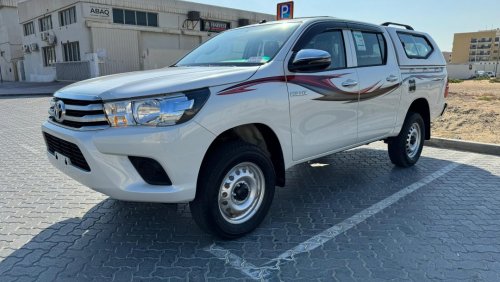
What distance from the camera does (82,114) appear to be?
119 inches

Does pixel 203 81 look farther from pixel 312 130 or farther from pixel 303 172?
pixel 303 172

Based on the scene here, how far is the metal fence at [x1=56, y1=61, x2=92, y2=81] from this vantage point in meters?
29.7

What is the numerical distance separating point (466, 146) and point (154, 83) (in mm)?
6171

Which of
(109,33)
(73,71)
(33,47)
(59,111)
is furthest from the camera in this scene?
(33,47)

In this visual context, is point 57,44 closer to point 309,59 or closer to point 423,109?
point 423,109

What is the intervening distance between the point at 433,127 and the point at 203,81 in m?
7.65

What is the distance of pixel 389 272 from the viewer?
115 inches

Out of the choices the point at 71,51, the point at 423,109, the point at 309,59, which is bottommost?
the point at 423,109

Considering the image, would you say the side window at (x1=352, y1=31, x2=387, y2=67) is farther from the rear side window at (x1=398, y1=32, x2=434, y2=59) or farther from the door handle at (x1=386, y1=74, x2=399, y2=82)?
the rear side window at (x1=398, y1=32, x2=434, y2=59)

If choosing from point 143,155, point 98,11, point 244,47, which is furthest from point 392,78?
point 98,11

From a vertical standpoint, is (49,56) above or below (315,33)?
above

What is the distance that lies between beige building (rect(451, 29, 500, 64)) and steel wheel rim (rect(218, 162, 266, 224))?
491 ft

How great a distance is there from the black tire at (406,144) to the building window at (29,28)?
40.2 m

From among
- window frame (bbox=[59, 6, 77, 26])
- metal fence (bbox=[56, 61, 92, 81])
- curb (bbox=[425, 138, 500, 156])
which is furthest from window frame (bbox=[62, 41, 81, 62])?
curb (bbox=[425, 138, 500, 156])
